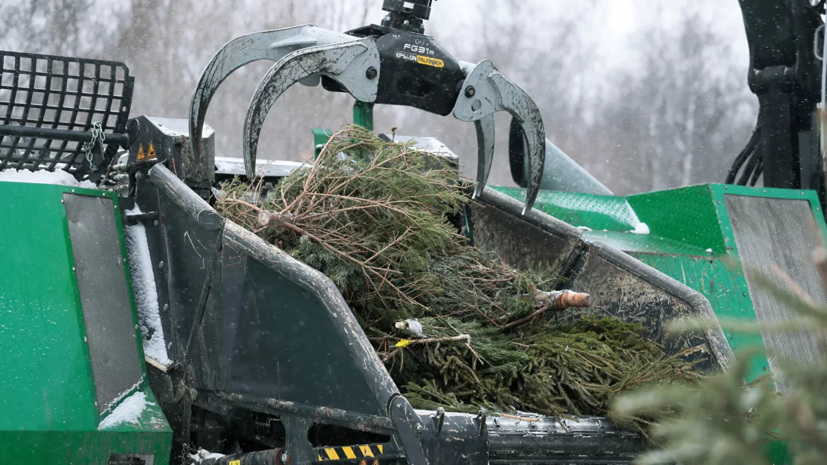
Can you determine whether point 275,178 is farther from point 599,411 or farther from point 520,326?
point 599,411

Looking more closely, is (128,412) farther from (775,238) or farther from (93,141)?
(775,238)

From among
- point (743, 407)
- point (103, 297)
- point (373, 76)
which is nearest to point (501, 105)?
point (373, 76)

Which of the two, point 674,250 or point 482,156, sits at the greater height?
point 482,156

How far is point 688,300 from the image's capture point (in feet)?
11.6

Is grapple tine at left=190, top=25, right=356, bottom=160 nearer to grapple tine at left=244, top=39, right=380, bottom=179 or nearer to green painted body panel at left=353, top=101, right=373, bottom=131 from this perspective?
grapple tine at left=244, top=39, right=380, bottom=179

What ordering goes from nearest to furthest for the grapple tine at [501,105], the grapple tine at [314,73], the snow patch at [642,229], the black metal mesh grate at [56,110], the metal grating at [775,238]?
1. the grapple tine at [314,73]
2. the black metal mesh grate at [56,110]
3. the grapple tine at [501,105]
4. the metal grating at [775,238]
5. the snow patch at [642,229]

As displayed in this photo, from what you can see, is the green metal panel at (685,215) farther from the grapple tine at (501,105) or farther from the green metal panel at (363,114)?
the green metal panel at (363,114)

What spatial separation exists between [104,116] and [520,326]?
1.91 metres

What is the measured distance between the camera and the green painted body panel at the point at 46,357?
292 centimetres

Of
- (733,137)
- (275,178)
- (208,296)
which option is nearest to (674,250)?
(275,178)

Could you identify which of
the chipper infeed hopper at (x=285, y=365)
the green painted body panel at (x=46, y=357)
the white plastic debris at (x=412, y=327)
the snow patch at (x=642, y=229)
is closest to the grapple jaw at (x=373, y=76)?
the chipper infeed hopper at (x=285, y=365)

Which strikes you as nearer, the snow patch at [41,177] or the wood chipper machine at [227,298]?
the wood chipper machine at [227,298]

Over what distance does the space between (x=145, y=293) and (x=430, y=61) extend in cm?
150

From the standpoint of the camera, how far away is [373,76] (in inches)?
147
